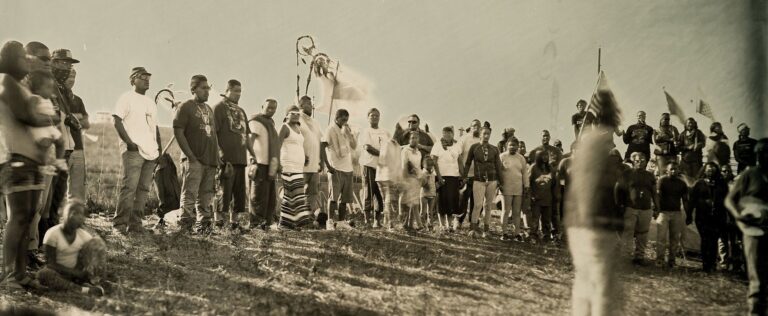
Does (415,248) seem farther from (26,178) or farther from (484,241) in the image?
(26,178)

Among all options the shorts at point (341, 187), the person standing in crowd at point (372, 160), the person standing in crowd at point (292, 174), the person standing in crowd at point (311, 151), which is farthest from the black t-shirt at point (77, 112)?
the person standing in crowd at point (372, 160)

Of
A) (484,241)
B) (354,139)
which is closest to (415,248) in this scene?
(484,241)

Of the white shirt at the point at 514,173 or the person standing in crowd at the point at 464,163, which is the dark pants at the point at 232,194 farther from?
the white shirt at the point at 514,173

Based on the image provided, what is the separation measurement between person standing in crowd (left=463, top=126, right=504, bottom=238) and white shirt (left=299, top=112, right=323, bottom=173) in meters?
1.74

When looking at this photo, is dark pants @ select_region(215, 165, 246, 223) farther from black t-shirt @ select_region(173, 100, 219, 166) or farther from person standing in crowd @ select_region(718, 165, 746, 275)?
person standing in crowd @ select_region(718, 165, 746, 275)

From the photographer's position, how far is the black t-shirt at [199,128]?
5.59 meters

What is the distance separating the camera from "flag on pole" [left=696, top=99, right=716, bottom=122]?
4203 mm

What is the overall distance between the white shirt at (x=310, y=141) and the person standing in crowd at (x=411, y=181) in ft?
3.52

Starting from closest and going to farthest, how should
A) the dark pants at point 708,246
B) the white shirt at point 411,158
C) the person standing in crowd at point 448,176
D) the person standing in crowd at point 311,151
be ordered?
the dark pants at point 708,246
the person standing in crowd at point 311,151
the white shirt at point 411,158
the person standing in crowd at point 448,176

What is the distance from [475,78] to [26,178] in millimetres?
3190

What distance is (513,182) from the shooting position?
682 centimetres

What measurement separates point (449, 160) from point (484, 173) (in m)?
0.60

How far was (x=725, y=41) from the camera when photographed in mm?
4098

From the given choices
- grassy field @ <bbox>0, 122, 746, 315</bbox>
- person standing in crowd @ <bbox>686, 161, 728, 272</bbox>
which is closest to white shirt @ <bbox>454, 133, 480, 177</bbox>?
grassy field @ <bbox>0, 122, 746, 315</bbox>
